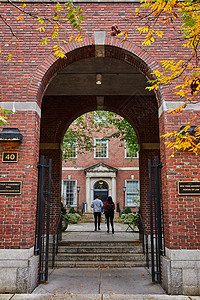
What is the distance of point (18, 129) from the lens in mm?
5793

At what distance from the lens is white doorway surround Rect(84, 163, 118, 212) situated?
22.5 meters

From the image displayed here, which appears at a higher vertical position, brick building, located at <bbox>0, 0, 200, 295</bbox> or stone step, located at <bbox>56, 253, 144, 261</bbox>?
brick building, located at <bbox>0, 0, 200, 295</bbox>

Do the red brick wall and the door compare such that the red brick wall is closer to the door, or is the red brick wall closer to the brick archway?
the brick archway

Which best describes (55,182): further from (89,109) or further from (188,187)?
(188,187)

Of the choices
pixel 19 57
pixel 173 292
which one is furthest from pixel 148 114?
pixel 173 292

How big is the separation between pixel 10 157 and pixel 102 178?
17.4 m

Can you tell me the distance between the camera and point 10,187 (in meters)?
5.58

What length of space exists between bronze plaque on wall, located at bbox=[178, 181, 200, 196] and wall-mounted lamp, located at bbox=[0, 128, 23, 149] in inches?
140

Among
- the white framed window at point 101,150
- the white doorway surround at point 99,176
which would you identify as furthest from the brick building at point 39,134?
the white framed window at point 101,150

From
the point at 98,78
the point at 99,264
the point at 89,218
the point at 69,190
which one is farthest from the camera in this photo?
the point at 69,190

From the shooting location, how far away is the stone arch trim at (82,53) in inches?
238

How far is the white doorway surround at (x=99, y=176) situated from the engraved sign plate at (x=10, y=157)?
56.0ft

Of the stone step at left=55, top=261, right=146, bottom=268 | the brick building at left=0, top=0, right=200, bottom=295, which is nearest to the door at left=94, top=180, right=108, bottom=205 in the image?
the stone step at left=55, top=261, right=146, bottom=268

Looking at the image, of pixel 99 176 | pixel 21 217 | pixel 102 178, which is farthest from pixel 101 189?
pixel 21 217
